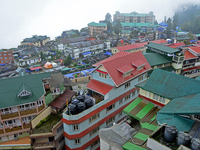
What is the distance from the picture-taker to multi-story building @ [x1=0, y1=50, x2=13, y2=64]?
79.9 metres

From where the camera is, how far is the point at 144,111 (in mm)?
21328

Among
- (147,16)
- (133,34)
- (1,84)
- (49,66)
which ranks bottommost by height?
(49,66)

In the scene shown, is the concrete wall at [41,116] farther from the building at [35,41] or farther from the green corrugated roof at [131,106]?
the building at [35,41]

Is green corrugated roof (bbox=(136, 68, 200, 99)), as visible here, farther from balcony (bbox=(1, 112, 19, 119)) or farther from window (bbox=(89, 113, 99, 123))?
balcony (bbox=(1, 112, 19, 119))

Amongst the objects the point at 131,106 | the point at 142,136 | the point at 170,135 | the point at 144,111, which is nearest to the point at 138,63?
the point at 131,106

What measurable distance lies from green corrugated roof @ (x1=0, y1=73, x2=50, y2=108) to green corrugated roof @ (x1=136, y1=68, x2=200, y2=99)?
15.9 metres

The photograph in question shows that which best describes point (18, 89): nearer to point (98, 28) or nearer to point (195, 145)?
point (195, 145)

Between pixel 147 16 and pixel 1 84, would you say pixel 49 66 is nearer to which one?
pixel 1 84

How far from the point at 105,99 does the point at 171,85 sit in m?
9.62

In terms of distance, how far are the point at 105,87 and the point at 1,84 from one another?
1569cm

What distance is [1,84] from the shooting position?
24156mm

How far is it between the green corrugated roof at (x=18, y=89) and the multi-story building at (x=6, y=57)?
6461cm

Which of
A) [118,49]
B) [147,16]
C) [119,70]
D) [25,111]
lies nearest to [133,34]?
[118,49]

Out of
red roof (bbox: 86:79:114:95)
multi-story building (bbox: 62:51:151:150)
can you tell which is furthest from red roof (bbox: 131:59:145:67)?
red roof (bbox: 86:79:114:95)
